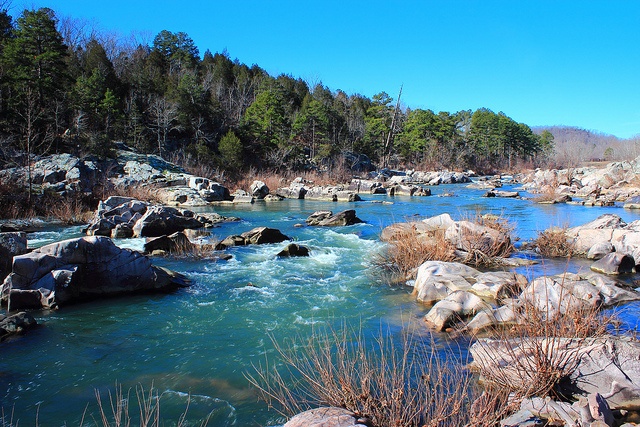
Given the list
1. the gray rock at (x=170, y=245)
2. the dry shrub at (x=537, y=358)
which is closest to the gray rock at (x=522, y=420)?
the dry shrub at (x=537, y=358)

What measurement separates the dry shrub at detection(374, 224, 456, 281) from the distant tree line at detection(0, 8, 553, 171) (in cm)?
2044

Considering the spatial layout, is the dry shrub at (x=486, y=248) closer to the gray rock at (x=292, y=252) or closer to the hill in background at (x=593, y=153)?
the gray rock at (x=292, y=252)

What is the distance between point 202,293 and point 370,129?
5989cm

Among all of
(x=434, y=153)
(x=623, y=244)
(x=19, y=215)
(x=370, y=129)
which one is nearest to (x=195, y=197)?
(x=19, y=215)

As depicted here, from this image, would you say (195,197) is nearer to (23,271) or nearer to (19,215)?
(19,215)

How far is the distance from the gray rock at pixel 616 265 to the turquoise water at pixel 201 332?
51cm

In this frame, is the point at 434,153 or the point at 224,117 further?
the point at 434,153

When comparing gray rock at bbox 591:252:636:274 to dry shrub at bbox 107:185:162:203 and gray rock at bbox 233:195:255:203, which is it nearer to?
gray rock at bbox 233:195:255:203

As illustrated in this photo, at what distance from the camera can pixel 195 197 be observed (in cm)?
3048

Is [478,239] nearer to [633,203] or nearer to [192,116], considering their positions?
[633,203]

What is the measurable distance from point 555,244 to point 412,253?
502cm

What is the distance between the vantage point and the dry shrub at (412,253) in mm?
11336

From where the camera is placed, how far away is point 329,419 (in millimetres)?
3812

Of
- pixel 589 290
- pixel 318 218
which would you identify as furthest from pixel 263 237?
pixel 589 290
